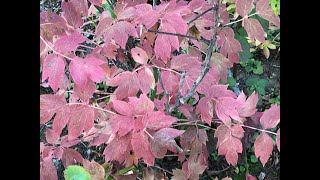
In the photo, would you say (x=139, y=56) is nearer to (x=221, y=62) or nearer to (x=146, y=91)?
(x=146, y=91)

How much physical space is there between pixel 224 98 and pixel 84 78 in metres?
0.34

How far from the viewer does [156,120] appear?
813 mm

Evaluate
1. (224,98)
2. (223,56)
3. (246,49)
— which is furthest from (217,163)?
(224,98)

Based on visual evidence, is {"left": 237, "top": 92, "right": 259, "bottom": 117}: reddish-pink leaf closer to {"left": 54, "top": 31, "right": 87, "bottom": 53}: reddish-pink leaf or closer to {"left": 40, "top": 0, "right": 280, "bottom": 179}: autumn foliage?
{"left": 40, "top": 0, "right": 280, "bottom": 179}: autumn foliage

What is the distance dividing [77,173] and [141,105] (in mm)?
204

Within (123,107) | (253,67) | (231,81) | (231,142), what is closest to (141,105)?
(123,107)

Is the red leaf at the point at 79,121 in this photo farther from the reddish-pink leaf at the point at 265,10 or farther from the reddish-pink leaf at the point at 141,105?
the reddish-pink leaf at the point at 265,10

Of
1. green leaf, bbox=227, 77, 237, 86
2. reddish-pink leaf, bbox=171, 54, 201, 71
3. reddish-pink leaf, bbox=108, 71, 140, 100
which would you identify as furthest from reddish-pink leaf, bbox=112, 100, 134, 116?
green leaf, bbox=227, 77, 237, 86

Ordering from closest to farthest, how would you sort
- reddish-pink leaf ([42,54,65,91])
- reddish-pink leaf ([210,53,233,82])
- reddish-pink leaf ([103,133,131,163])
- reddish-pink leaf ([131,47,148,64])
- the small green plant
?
reddish-pink leaf ([42,54,65,91]) < reddish-pink leaf ([103,133,131,163]) < reddish-pink leaf ([131,47,148,64]) < reddish-pink leaf ([210,53,233,82]) < the small green plant

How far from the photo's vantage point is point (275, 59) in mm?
2053

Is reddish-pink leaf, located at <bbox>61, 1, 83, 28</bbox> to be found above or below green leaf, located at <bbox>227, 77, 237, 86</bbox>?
above

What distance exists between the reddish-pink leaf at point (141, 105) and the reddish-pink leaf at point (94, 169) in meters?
0.16

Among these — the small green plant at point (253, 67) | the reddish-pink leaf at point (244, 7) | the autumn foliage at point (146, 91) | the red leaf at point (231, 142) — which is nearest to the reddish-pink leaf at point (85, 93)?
the autumn foliage at point (146, 91)

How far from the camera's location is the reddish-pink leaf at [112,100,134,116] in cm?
81
